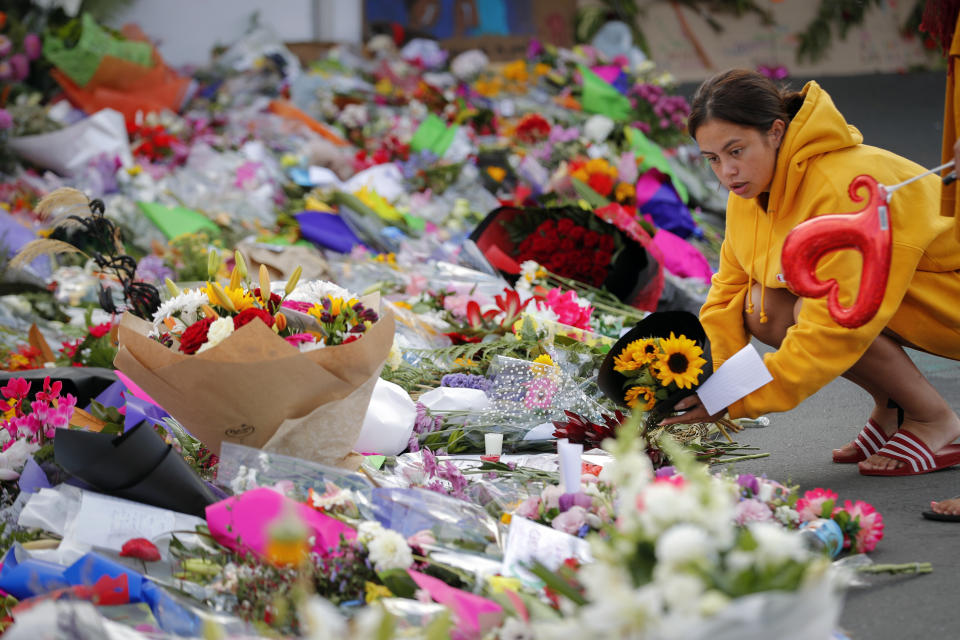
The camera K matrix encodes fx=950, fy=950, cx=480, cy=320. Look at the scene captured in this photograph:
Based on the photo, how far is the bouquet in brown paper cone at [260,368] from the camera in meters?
1.80

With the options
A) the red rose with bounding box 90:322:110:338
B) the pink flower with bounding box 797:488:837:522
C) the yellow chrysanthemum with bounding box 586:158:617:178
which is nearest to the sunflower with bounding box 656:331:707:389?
the pink flower with bounding box 797:488:837:522

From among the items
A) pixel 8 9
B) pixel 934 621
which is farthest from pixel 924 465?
pixel 8 9

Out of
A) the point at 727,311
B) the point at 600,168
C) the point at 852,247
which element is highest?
the point at 852,247

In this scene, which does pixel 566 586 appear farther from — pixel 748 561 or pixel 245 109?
pixel 245 109

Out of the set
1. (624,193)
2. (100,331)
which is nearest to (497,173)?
(624,193)

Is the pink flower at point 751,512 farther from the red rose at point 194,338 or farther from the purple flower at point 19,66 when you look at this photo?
the purple flower at point 19,66

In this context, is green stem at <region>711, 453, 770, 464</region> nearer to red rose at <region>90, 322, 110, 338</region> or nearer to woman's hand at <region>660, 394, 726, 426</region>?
woman's hand at <region>660, 394, 726, 426</region>

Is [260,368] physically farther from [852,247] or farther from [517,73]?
[517,73]

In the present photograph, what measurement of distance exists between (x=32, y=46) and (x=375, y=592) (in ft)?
20.0

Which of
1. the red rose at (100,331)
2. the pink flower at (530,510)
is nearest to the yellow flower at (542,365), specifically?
the pink flower at (530,510)

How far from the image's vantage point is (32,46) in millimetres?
6395

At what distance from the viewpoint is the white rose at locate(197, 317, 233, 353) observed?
1.85 m

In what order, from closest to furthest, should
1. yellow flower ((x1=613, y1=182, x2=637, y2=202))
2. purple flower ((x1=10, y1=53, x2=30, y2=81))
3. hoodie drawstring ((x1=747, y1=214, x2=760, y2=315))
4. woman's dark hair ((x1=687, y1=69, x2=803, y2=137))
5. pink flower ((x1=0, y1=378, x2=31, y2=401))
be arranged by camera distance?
woman's dark hair ((x1=687, y1=69, x2=803, y2=137)), pink flower ((x1=0, y1=378, x2=31, y2=401)), hoodie drawstring ((x1=747, y1=214, x2=760, y2=315)), yellow flower ((x1=613, y1=182, x2=637, y2=202)), purple flower ((x1=10, y1=53, x2=30, y2=81))

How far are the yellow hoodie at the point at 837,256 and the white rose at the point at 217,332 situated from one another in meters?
1.18
